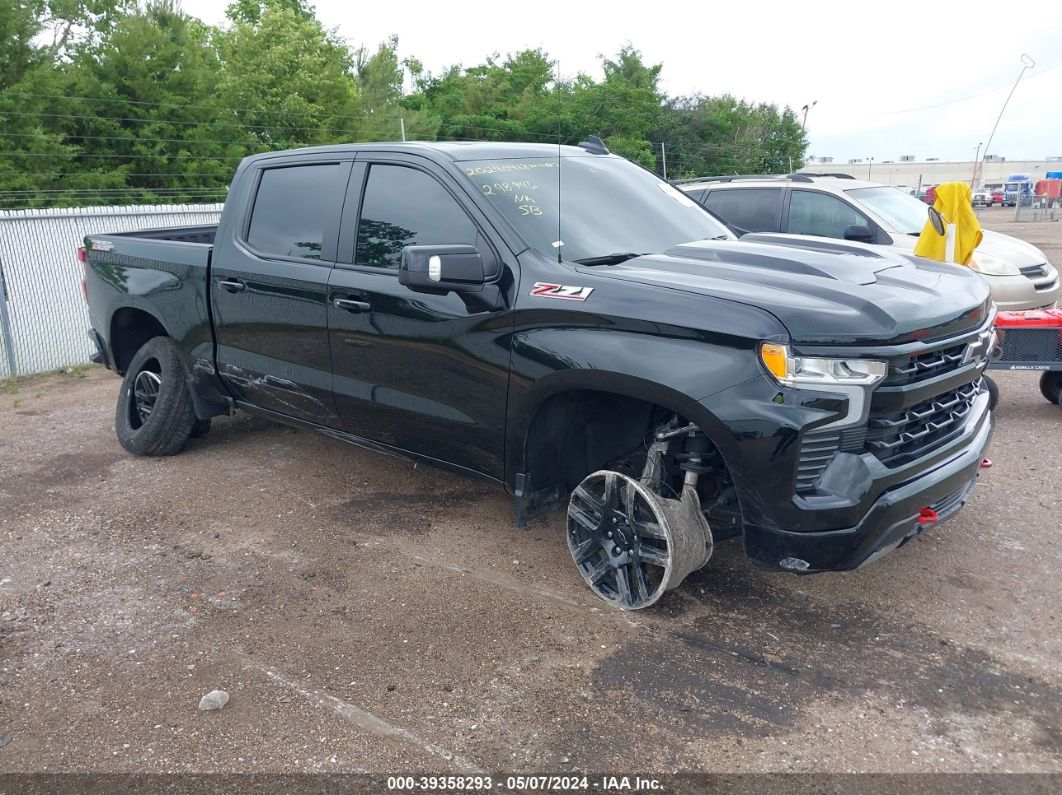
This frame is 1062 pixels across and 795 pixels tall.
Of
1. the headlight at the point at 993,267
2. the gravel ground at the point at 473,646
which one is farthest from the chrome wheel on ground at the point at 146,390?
the headlight at the point at 993,267

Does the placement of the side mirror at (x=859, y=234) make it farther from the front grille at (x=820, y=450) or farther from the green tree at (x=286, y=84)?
the green tree at (x=286, y=84)

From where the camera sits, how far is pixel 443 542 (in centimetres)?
479

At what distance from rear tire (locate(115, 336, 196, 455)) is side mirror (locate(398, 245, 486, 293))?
2.65 meters

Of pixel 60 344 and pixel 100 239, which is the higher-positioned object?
pixel 100 239

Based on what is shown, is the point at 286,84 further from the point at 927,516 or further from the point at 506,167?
the point at 927,516

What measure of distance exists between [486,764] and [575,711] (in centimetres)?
42

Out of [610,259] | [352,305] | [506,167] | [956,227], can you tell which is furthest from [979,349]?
[956,227]

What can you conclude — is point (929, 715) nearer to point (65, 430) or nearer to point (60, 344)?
point (65, 430)

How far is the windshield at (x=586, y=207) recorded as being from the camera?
13.6 feet

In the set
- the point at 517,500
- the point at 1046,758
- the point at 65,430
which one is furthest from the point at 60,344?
the point at 1046,758

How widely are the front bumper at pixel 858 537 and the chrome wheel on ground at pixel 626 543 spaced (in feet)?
1.08

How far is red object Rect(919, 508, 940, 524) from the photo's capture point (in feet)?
11.7

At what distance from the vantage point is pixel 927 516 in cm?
359

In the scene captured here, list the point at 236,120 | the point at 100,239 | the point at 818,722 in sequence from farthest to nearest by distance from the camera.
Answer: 1. the point at 236,120
2. the point at 100,239
3. the point at 818,722
